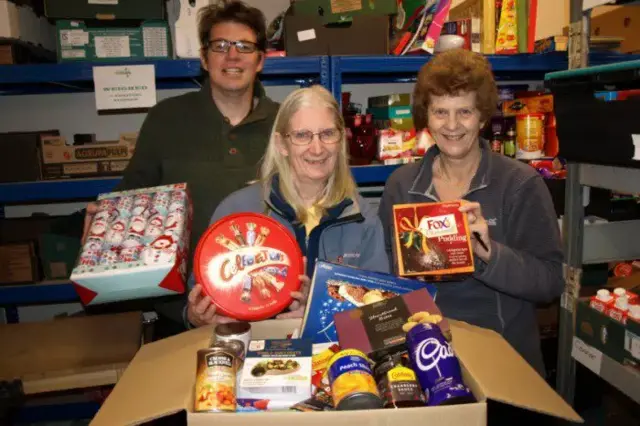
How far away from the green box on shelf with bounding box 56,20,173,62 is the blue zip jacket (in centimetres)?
132

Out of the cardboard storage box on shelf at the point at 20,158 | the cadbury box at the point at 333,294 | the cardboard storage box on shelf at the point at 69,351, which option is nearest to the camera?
the cadbury box at the point at 333,294

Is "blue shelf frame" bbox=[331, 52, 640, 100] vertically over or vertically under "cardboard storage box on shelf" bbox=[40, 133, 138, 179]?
over

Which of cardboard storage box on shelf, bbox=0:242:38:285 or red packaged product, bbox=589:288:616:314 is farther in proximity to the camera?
cardboard storage box on shelf, bbox=0:242:38:285

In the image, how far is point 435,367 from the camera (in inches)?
35.0

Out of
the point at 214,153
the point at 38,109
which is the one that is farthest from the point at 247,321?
the point at 38,109

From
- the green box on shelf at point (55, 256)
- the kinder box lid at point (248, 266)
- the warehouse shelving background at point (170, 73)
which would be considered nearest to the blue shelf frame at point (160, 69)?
the warehouse shelving background at point (170, 73)

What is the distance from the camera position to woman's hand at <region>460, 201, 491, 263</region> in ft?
4.58

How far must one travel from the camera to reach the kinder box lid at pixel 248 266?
4.14ft

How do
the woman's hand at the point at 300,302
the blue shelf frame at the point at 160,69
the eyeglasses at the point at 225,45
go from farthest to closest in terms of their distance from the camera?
the blue shelf frame at the point at 160,69 < the eyeglasses at the point at 225,45 < the woman's hand at the point at 300,302

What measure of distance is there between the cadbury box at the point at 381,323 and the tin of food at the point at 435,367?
0.23 feet

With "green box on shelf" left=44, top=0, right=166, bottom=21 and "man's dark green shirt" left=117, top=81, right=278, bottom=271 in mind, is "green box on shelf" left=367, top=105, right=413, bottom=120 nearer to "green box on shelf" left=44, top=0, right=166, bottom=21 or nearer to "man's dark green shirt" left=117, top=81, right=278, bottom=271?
"man's dark green shirt" left=117, top=81, right=278, bottom=271

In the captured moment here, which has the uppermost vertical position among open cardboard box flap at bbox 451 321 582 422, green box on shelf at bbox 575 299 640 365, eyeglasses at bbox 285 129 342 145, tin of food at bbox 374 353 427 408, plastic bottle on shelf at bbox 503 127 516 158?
eyeglasses at bbox 285 129 342 145

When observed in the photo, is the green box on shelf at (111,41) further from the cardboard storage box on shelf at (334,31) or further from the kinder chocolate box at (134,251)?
the kinder chocolate box at (134,251)

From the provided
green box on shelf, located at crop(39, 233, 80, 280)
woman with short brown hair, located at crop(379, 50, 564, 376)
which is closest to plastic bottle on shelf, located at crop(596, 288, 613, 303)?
woman with short brown hair, located at crop(379, 50, 564, 376)
